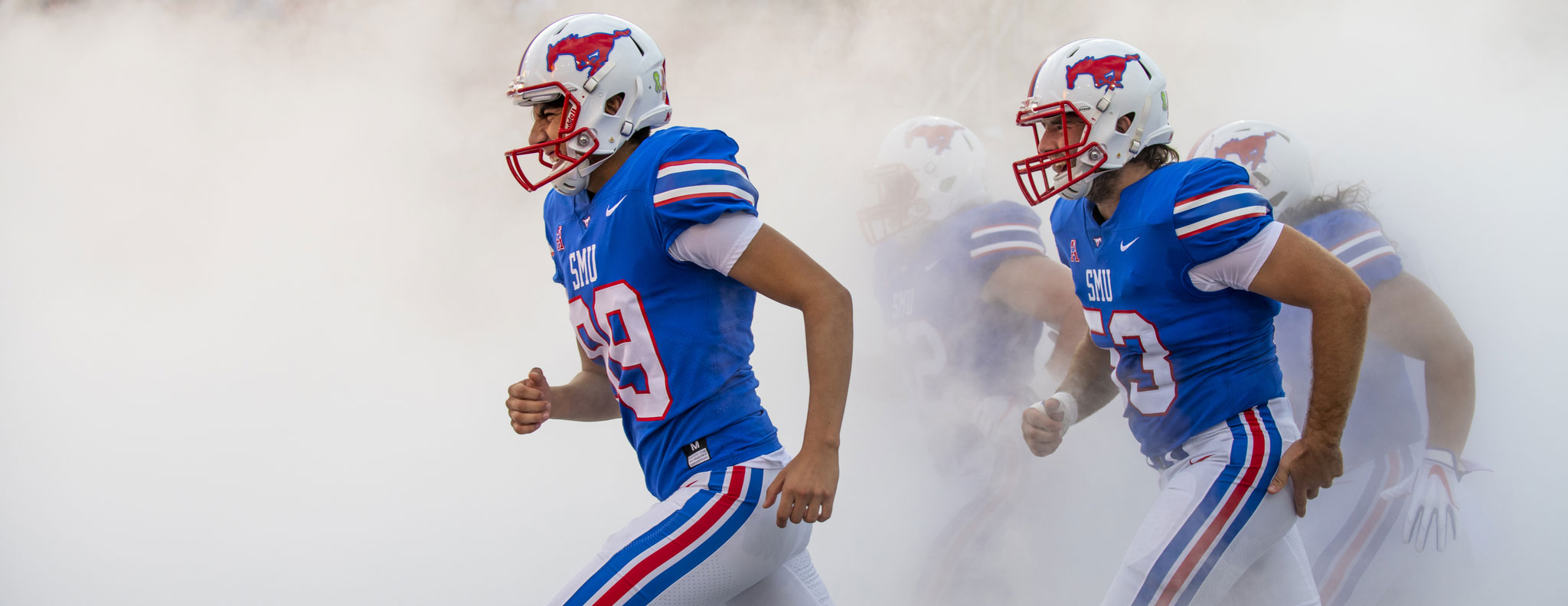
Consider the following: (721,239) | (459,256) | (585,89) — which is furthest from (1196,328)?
(459,256)

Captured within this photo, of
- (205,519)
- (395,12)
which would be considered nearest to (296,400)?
(205,519)

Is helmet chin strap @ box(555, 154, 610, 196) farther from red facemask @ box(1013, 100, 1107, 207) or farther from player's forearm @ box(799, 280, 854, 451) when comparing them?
red facemask @ box(1013, 100, 1107, 207)

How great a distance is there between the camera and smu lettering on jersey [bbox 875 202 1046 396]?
328cm

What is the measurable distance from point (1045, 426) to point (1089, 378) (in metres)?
0.20

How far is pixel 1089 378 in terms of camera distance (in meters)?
2.48

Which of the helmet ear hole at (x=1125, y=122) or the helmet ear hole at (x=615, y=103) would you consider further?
the helmet ear hole at (x=1125, y=122)

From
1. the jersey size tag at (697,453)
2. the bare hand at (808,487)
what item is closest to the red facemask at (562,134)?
the jersey size tag at (697,453)

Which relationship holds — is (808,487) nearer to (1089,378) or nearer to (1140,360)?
(1140,360)

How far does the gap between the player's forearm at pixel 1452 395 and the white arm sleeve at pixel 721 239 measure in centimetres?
218

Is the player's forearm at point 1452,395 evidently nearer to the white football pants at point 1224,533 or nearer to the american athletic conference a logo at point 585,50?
the white football pants at point 1224,533

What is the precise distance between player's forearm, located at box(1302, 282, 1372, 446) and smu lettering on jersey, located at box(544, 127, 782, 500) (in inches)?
38.9

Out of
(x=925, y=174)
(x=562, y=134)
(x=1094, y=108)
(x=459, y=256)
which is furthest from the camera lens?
(x=459, y=256)

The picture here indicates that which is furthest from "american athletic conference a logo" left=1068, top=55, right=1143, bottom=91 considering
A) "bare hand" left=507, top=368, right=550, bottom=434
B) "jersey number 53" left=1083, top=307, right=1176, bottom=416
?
"bare hand" left=507, top=368, right=550, bottom=434

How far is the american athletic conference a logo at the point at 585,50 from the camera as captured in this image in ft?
6.14
